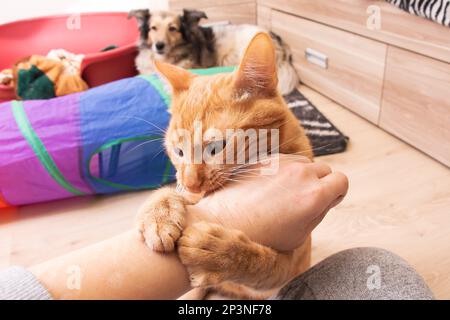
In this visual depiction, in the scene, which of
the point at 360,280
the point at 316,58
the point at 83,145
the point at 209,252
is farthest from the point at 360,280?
the point at 316,58

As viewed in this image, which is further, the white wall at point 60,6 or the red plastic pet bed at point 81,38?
the white wall at point 60,6

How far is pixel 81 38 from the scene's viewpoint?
2.69m

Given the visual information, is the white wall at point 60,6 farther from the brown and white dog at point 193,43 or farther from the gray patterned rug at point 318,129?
the gray patterned rug at point 318,129

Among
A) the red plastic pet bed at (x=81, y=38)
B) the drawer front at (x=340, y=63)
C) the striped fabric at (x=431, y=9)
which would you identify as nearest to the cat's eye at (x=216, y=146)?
the striped fabric at (x=431, y=9)

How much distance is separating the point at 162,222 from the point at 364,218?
104 cm

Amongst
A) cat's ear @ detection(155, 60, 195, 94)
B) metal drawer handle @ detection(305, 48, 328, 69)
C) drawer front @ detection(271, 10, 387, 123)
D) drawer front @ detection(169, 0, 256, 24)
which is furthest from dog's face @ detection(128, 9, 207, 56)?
cat's ear @ detection(155, 60, 195, 94)

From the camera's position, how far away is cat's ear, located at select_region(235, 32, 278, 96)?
762mm

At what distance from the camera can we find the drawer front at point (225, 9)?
9.73ft

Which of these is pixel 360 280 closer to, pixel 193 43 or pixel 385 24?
pixel 385 24

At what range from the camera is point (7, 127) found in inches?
62.1

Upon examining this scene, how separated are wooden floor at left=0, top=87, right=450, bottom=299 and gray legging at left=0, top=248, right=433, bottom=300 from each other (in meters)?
0.43

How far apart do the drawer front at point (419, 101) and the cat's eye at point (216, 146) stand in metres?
1.23
